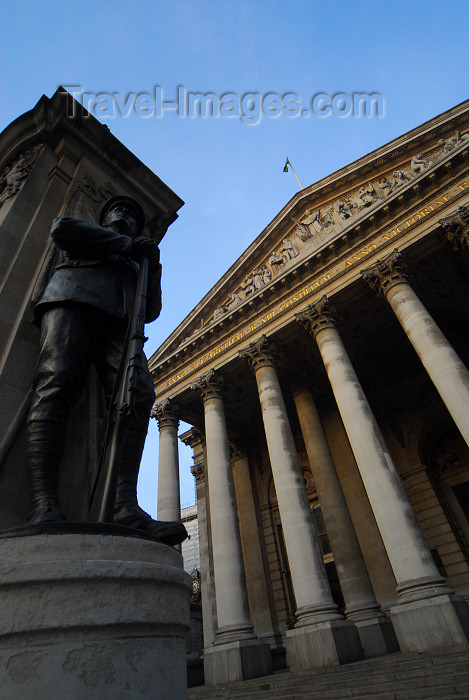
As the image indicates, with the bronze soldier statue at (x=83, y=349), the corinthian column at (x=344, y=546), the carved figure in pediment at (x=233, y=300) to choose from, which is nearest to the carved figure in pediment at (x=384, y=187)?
the carved figure in pediment at (x=233, y=300)

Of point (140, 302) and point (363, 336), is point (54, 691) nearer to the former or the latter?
point (140, 302)

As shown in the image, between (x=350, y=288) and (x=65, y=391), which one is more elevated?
(x=350, y=288)

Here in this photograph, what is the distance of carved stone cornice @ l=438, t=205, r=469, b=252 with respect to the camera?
11.0 m

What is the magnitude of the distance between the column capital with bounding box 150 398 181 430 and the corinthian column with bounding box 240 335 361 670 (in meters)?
4.51

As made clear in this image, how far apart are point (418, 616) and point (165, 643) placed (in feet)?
27.3

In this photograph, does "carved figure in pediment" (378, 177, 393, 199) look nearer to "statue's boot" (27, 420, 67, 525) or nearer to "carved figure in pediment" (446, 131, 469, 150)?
"carved figure in pediment" (446, 131, 469, 150)

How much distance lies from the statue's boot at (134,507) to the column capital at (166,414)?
14200mm

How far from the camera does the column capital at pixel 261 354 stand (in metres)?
14.0

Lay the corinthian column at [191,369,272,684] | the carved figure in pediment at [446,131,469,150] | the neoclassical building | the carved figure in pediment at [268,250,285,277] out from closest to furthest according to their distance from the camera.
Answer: the neoclassical building → the corinthian column at [191,369,272,684] → the carved figure in pediment at [446,131,469,150] → the carved figure in pediment at [268,250,285,277]

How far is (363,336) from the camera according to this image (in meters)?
16.7

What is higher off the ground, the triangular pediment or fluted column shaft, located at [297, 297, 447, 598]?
the triangular pediment

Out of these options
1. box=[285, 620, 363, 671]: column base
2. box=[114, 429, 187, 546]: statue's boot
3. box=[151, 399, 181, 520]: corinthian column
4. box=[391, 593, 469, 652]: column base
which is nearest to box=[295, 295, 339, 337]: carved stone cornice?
box=[151, 399, 181, 520]: corinthian column

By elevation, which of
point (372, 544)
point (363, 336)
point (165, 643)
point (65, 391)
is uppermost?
point (363, 336)

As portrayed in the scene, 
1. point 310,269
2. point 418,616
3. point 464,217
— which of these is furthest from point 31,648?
point 310,269
